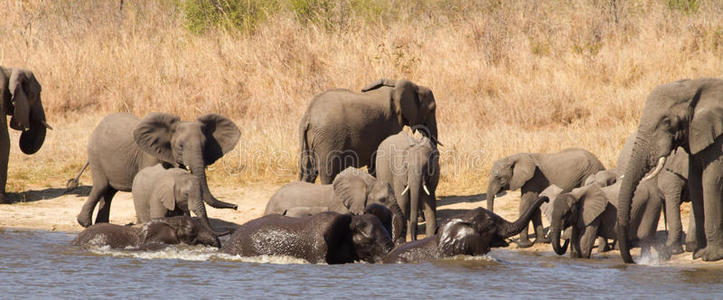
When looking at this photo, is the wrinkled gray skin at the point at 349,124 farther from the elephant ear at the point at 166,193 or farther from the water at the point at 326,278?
the water at the point at 326,278

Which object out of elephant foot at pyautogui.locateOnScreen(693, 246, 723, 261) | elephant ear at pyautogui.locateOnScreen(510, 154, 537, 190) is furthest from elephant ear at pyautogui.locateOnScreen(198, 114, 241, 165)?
elephant foot at pyautogui.locateOnScreen(693, 246, 723, 261)

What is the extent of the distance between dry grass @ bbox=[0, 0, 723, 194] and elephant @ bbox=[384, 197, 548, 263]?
4.69 metres

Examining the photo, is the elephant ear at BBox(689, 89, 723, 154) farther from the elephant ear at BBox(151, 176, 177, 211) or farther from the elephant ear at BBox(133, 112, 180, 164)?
the elephant ear at BBox(133, 112, 180, 164)

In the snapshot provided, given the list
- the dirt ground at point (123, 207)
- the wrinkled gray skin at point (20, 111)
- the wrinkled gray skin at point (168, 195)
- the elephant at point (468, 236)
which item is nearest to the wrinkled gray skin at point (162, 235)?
the wrinkled gray skin at point (168, 195)

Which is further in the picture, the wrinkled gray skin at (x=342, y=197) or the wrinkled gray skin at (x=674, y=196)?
the wrinkled gray skin at (x=342, y=197)

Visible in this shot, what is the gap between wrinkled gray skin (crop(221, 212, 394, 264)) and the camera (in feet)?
29.9

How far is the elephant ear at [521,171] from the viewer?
12.3m

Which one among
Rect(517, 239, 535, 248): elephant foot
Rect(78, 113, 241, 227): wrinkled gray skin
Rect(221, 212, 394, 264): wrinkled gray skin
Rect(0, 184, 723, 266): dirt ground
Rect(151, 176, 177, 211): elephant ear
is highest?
Rect(78, 113, 241, 227): wrinkled gray skin

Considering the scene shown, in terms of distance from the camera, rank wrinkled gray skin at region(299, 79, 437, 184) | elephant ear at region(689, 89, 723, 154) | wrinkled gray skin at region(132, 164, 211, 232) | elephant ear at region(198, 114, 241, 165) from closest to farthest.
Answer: elephant ear at region(689, 89, 723, 154) < wrinkled gray skin at region(132, 164, 211, 232) < elephant ear at region(198, 114, 241, 165) < wrinkled gray skin at region(299, 79, 437, 184)

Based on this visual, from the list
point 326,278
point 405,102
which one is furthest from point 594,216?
point 405,102

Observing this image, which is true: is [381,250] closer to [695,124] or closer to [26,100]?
[695,124]

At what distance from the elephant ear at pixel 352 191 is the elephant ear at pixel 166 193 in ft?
5.39

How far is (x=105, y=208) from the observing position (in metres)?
13.0

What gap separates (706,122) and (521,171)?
3.47 meters
